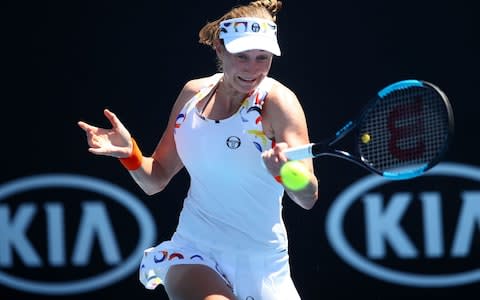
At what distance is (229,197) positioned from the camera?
160 inches

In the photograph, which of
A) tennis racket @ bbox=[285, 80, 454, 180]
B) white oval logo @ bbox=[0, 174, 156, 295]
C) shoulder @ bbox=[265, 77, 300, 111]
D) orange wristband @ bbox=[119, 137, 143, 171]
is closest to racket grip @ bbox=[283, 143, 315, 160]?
tennis racket @ bbox=[285, 80, 454, 180]

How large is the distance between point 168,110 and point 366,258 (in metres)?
1.34

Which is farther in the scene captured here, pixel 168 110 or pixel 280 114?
pixel 168 110

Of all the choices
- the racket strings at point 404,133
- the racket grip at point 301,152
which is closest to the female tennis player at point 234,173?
the racket grip at point 301,152

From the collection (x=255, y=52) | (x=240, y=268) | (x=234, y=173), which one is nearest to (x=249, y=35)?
(x=255, y=52)

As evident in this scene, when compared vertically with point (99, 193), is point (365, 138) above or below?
above

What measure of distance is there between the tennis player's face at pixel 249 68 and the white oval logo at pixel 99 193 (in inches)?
77.9

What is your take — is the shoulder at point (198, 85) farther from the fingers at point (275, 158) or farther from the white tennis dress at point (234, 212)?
the fingers at point (275, 158)

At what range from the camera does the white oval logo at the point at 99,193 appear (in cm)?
586

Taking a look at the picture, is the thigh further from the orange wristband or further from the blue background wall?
the blue background wall

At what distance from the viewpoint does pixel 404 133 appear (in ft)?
12.9

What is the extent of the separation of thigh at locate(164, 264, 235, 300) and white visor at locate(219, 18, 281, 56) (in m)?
0.83

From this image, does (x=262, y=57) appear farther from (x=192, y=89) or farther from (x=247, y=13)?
(x=192, y=89)

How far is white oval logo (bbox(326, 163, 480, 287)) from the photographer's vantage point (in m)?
5.75
